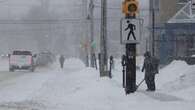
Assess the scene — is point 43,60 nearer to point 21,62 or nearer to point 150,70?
point 21,62

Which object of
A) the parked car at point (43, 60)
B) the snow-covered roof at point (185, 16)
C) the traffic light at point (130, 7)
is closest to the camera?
the traffic light at point (130, 7)

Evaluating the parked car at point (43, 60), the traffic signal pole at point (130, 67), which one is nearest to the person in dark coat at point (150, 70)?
the traffic signal pole at point (130, 67)

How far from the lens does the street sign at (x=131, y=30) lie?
20.1 meters

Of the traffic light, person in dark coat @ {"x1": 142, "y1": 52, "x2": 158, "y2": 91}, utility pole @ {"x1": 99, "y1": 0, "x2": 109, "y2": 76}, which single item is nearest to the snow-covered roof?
utility pole @ {"x1": 99, "y1": 0, "x2": 109, "y2": 76}

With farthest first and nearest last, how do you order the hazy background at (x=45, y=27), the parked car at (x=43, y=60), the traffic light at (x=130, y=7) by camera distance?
the hazy background at (x=45, y=27)
the parked car at (x=43, y=60)
the traffic light at (x=130, y=7)

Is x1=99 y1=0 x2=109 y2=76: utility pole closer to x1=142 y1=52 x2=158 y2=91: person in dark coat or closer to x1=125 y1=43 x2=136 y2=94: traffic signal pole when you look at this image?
x1=142 y1=52 x2=158 y2=91: person in dark coat

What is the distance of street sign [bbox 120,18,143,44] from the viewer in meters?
20.1

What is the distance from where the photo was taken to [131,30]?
20.2m

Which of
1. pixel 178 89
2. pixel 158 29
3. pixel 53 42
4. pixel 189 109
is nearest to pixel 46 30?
pixel 53 42

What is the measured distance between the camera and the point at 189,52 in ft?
157

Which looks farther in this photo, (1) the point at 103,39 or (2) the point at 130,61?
(1) the point at 103,39

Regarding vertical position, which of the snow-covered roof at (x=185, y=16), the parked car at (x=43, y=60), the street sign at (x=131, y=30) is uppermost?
the snow-covered roof at (x=185, y=16)

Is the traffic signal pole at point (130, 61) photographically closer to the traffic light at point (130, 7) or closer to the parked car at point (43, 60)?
the traffic light at point (130, 7)

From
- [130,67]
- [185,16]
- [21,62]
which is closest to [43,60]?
[21,62]
